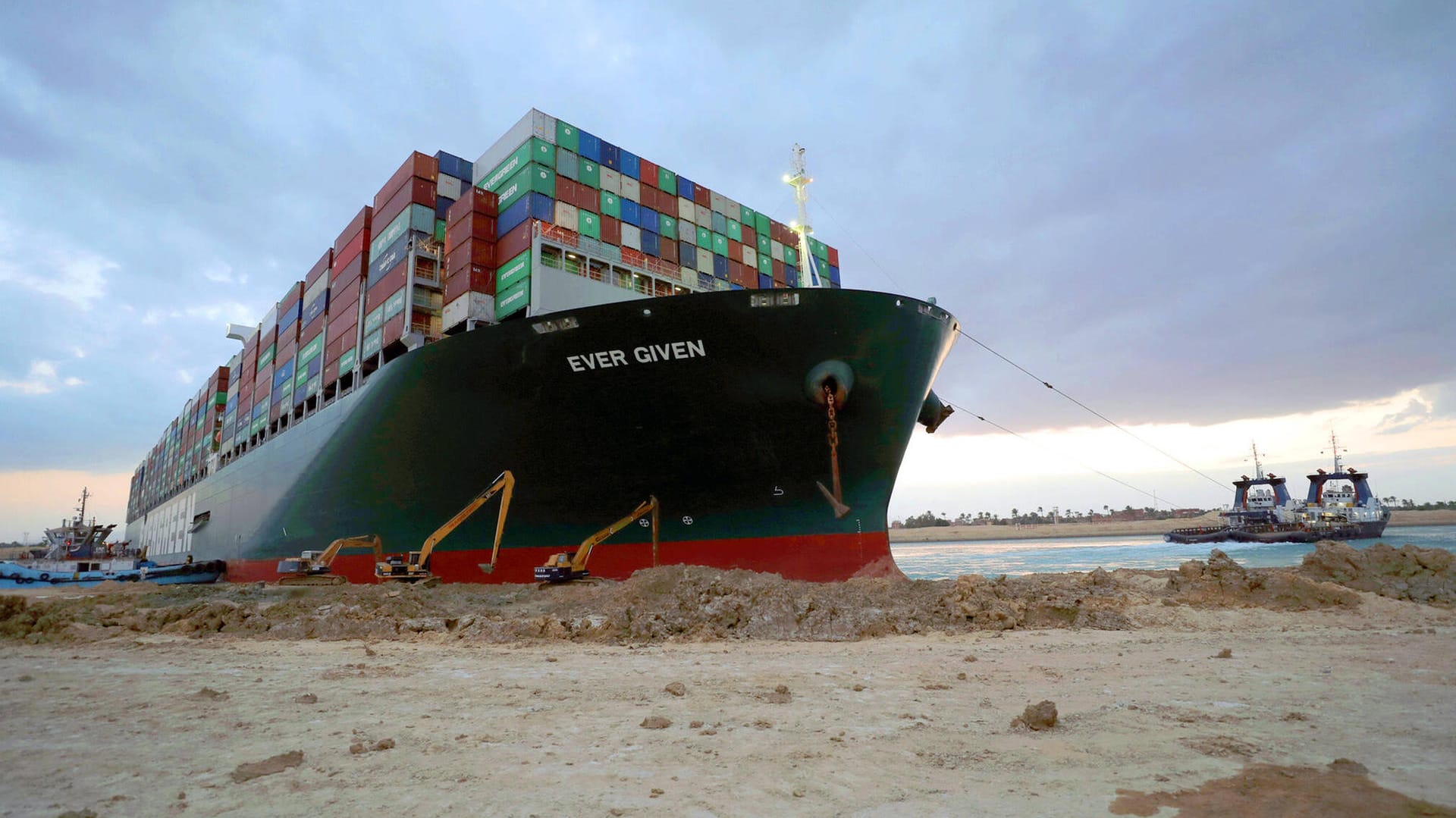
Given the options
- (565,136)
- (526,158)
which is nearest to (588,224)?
(526,158)

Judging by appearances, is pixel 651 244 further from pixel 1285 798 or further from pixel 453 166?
pixel 1285 798

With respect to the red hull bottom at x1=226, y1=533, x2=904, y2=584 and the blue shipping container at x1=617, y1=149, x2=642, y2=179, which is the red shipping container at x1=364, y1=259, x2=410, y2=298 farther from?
the red hull bottom at x1=226, y1=533, x2=904, y2=584

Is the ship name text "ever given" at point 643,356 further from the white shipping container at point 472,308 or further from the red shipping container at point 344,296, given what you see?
the red shipping container at point 344,296

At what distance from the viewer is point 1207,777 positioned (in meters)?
3.63

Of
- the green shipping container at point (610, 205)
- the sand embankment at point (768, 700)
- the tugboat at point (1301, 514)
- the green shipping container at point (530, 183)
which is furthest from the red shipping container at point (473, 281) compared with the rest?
the tugboat at point (1301, 514)

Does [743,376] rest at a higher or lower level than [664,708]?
higher

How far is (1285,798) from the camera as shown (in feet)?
10.7

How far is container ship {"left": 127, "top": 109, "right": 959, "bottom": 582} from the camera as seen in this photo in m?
14.6

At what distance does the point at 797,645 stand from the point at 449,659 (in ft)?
15.3

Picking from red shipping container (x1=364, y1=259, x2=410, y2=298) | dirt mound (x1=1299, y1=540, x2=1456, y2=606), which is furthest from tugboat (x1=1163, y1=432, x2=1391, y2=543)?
red shipping container (x1=364, y1=259, x2=410, y2=298)

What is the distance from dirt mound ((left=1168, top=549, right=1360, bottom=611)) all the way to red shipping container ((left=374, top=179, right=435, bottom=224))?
24.3 metres

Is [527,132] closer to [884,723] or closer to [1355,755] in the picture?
Result: [884,723]

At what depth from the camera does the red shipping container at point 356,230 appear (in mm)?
26016

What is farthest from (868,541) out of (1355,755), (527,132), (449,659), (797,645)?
(527,132)
